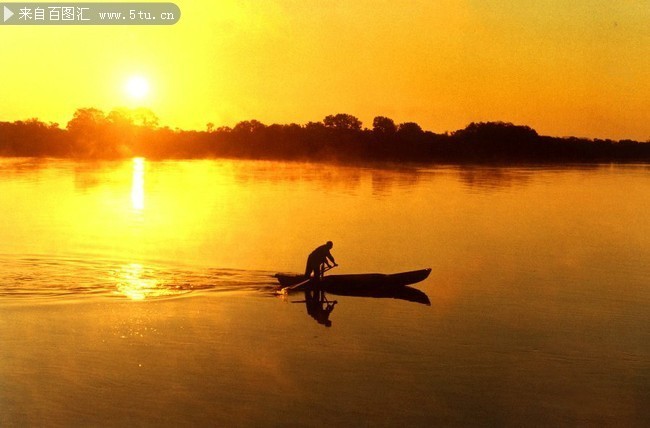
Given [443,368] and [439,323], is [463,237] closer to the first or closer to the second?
[439,323]

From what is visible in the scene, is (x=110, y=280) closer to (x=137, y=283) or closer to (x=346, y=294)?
(x=137, y=283)

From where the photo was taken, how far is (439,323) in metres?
18.3

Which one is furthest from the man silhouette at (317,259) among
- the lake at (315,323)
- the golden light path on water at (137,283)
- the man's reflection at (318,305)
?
the golden light path on water at (137,283)

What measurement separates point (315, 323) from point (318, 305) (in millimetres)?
1440

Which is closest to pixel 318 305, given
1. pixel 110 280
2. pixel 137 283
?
pixel 137 283

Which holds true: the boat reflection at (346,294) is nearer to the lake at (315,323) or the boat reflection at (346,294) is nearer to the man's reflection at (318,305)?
the man's reflection at (318,305)

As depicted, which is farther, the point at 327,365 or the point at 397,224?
the point at 397,224

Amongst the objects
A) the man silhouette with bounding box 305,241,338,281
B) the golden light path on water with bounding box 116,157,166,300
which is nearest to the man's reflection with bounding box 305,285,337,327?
the man silhouette with bounding box 305,241,338,281

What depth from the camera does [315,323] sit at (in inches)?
717

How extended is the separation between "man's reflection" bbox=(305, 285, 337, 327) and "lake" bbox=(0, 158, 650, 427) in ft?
0.57

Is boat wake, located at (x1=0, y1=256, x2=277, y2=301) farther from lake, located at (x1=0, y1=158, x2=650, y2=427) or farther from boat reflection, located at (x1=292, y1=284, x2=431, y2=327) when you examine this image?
boat reflection, located at (x1=292, y1=284, x2=431, y2=327)

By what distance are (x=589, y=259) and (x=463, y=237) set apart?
552 centimetres

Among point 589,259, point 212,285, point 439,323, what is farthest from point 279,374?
point 589,259

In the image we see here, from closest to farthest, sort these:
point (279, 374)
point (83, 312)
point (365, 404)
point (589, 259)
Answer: point (365, 404) < point (279, 374) < point (83, 312) < point (589, 259)
